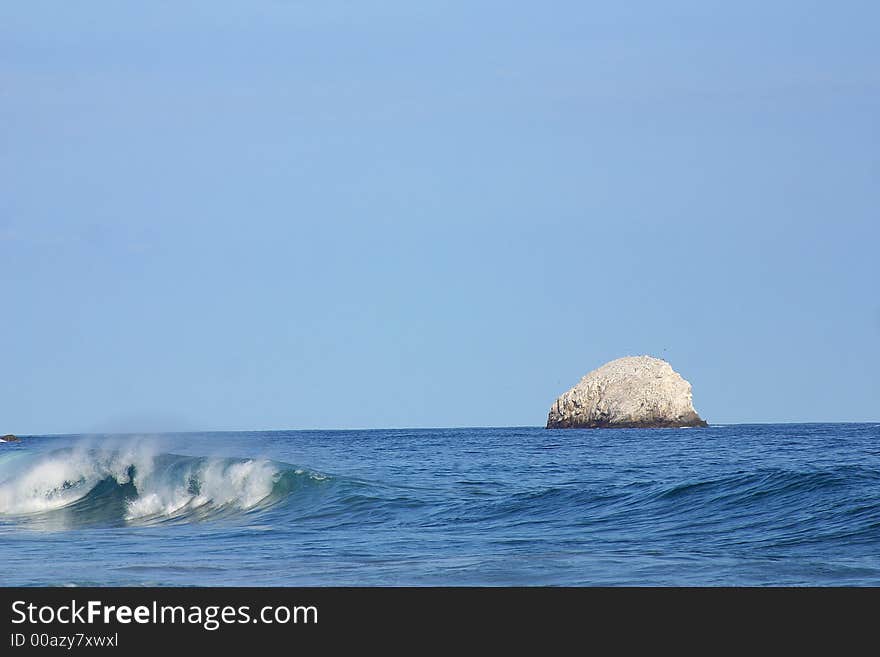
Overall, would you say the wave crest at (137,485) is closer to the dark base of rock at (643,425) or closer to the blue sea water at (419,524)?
the blue sea water at (419,524)

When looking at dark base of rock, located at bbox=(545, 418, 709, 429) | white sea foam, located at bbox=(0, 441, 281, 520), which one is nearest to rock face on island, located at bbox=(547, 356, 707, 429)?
dark base of rock, located at bbox=(545, 418, 709, 429)

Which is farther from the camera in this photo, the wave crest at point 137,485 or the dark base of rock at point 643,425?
the dark base of rock at point 643,425

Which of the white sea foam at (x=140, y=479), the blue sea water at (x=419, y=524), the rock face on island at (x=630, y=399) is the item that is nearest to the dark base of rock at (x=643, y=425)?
the rock face on island at (x=630, y=399)

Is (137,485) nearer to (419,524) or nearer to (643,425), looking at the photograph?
(419,524)

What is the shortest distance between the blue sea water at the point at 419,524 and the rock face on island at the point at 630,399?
111043 mm

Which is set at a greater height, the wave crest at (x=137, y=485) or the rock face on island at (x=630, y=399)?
the rock face on island at (x=630, y=399)

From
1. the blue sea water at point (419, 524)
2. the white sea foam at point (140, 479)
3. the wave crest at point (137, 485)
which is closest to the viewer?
the blue sea water at point (419, 524)

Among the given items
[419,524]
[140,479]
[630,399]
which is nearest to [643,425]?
[630,399]

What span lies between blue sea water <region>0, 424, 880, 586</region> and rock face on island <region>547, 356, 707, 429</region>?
111 m

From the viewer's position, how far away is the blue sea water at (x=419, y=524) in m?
11.9

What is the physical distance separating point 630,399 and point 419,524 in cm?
12589

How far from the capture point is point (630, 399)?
140875 millimetres

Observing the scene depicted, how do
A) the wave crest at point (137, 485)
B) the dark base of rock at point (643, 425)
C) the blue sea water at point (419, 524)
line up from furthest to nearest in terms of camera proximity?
the dark base of rock at point (643, 425) → the wave crest at point (137, 485) → the blue sea water at point (419, 524)
